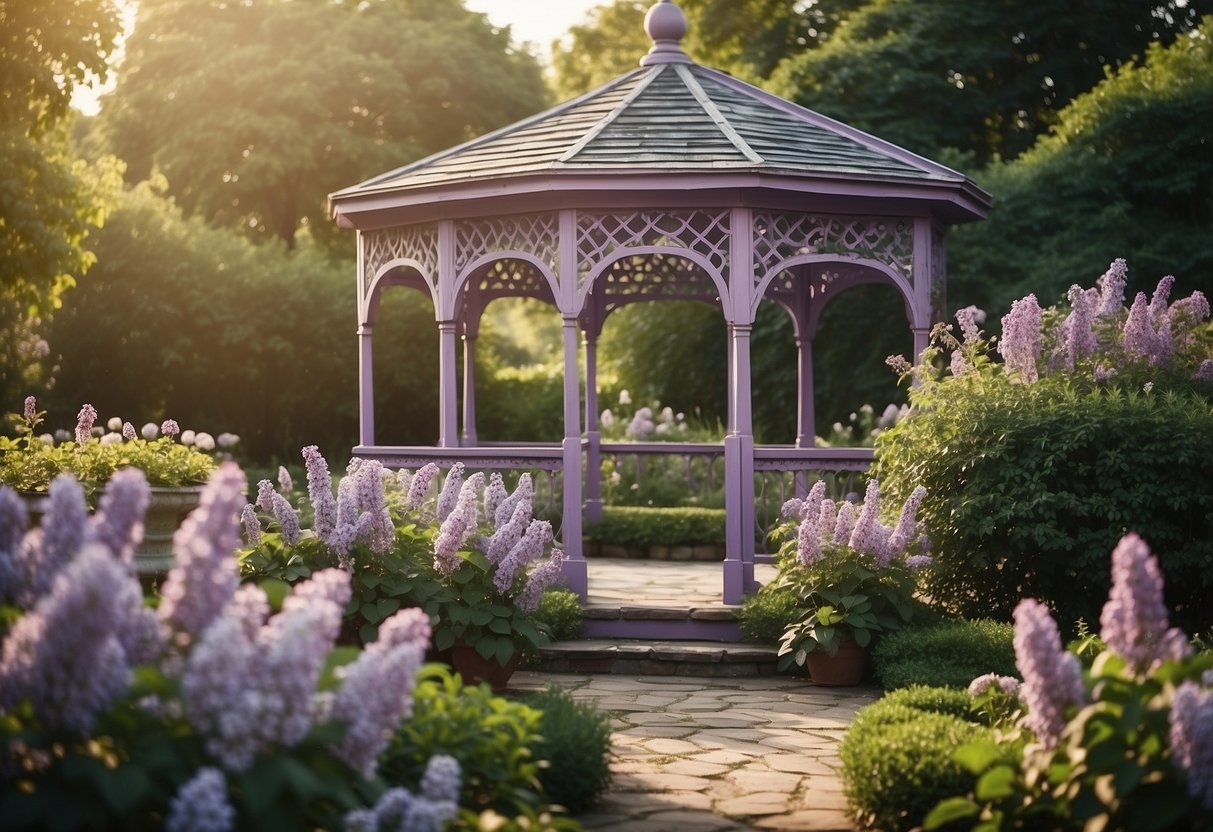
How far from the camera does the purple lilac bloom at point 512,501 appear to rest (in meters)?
8.27

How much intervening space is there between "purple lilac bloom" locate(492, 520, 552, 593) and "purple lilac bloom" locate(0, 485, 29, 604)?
3.94 metres

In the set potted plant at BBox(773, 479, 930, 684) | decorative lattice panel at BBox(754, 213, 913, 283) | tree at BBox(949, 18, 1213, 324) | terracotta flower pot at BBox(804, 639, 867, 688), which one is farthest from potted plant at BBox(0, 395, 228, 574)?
tree at BBox(949, 18, 1213, 324)

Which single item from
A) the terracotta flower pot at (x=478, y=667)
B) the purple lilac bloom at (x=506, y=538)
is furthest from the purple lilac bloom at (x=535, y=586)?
the terracotta flower pot at (x=478, y=667)

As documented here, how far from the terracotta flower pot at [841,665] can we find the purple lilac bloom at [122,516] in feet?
18.7

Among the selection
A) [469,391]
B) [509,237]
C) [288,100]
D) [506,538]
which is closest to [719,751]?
[506,538]

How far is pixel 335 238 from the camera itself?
1294 inches

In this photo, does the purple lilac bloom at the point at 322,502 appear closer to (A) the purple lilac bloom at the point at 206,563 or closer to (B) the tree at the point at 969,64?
(A) the purple lilac bloom at the point at 206,563

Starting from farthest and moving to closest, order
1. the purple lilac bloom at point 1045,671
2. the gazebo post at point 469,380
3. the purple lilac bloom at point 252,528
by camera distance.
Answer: the gazebo post at point 469,380 < the purple lilac bloom at point 252,528 < the purple lilac bloom at point 1045,671

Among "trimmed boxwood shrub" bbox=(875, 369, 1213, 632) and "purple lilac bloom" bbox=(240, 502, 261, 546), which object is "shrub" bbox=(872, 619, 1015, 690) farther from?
"purple lilac bloom" bbox=(240, 502, 261, 546)

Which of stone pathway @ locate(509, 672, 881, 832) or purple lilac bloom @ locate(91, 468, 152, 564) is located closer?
purple lilac bloom @ locate(91, 468, 152, 564)

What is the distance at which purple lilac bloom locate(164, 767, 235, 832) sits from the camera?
11.1ft

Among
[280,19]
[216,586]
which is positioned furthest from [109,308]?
[216,586]

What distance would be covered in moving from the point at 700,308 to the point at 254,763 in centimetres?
1901

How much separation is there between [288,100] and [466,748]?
88.0 ft
